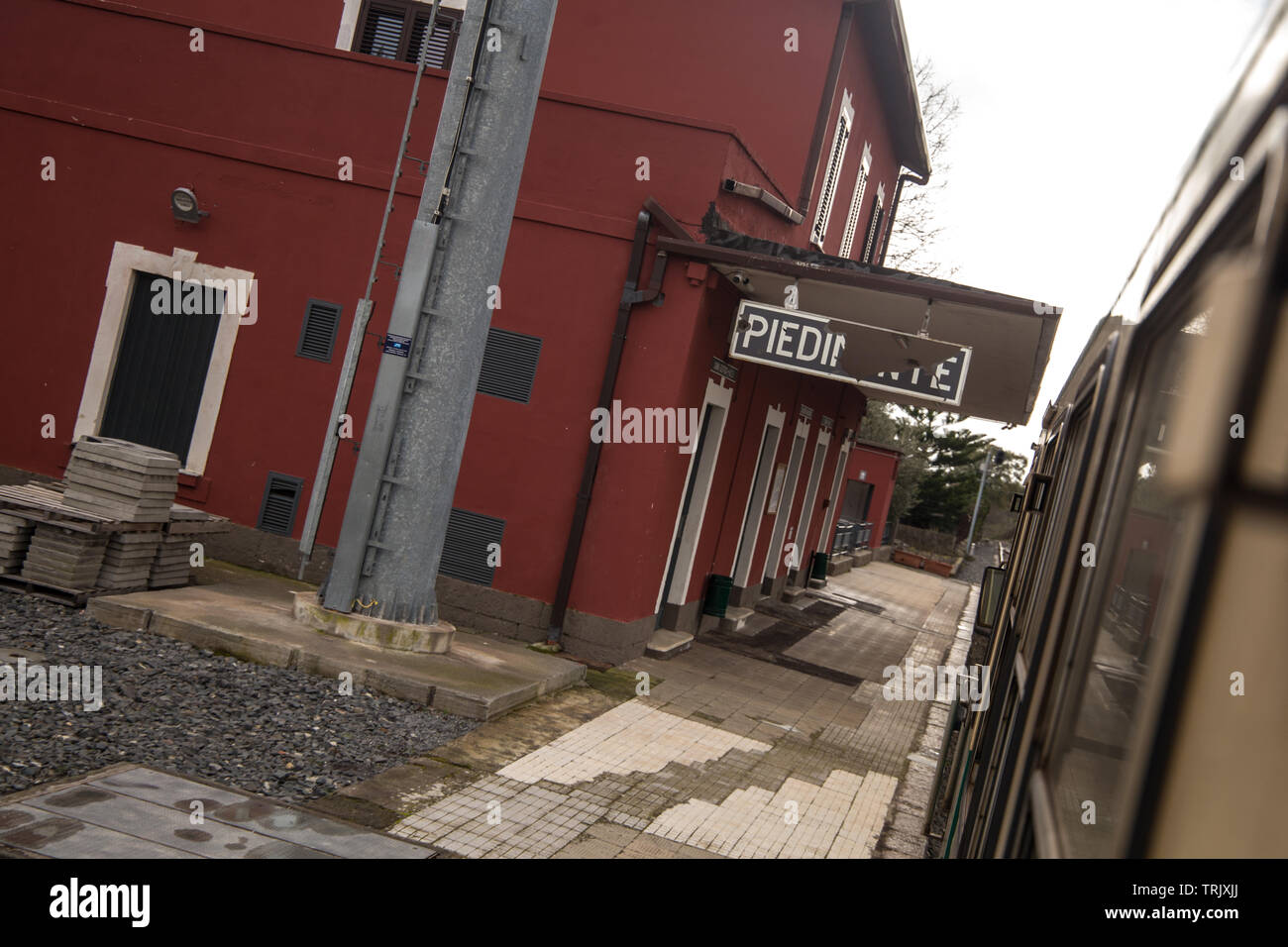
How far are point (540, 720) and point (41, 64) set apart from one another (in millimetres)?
9010

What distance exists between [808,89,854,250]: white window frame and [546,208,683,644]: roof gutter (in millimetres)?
5106

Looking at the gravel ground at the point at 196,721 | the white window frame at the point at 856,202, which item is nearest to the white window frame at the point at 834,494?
the white window frame at the point at 856,202

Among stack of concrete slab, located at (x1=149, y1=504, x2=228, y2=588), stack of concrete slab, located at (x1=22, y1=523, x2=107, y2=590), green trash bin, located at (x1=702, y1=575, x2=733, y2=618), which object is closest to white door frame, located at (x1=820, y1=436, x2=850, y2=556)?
green trash bin, located at (x1=702, y1=575, x2=733, y2=618)

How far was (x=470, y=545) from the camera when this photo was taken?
34.7ft

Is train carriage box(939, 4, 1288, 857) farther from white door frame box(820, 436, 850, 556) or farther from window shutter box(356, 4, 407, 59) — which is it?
white door frame box(820, 436, 850, 556)

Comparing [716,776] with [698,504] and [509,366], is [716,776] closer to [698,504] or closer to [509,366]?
[509,366]

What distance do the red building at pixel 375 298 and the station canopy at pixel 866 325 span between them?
0.10ft

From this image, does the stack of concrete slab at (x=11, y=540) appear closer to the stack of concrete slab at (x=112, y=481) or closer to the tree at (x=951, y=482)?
the stack of concrete slab at (x=112, y=481)

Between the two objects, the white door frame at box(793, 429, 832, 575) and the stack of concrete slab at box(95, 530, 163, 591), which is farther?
the white door frame at box(793, 429, 832, 575)

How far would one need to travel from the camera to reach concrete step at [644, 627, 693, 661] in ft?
36.9

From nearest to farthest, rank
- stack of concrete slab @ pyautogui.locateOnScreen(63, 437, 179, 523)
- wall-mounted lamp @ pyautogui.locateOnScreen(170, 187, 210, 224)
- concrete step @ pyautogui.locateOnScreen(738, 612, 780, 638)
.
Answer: stack of concrete slab @ pyautogui.locateOnScreen(63, 437, 179, 523), wall-mounted lamp @ pyautogui.locateOnScreen(170, 187, 210, 224), concrete step @ pyautogui.locateOnScreen(738, 612, 780, 638)

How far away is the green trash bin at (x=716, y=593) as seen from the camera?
13.8m

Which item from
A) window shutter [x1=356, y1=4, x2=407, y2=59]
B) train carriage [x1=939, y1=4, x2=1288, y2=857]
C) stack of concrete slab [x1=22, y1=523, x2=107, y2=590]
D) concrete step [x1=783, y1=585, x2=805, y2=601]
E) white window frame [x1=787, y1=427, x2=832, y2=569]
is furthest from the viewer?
white window frame [x1=787, y1=427, x2=832, y2=569]

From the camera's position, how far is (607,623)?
10.3 m
